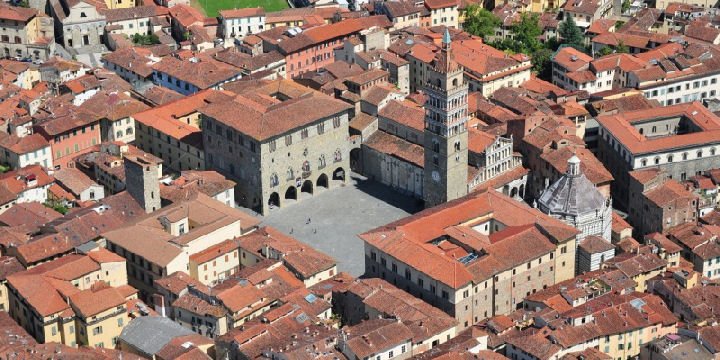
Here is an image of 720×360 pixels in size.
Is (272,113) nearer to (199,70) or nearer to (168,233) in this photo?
(168,233)

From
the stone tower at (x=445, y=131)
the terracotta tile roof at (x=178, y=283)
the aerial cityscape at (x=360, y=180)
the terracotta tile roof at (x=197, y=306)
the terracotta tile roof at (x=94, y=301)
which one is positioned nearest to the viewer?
the terracotta tile roof at (x=94, y=301)

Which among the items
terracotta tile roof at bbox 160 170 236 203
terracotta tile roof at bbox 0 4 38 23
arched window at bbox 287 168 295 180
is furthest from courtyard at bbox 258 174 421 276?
terracotta tile roof at bbox 0 4 38 23

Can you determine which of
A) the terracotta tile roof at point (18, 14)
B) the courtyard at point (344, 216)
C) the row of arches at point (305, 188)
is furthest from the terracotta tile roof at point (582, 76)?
the terracotta tile roof at point (18, 14)

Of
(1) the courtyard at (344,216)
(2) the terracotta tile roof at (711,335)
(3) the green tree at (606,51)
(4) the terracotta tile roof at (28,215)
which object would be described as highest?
(3) the green tree at (606,51)

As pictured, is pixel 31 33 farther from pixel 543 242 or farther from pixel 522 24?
pixel 543 242

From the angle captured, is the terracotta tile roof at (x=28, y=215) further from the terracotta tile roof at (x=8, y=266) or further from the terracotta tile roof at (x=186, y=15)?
the terracotta tile roof at (x=186, y=15)
